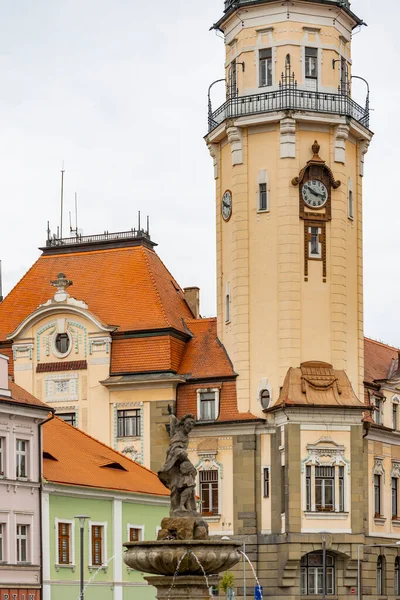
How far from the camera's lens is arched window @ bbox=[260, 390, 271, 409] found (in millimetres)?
79500

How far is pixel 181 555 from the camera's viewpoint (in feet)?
127

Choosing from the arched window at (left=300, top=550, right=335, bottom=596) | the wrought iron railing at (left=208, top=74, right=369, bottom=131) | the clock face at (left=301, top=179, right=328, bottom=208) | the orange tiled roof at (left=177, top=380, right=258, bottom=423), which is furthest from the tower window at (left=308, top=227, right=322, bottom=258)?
the arched window at (left=300, top=550, right=335, bottom=596)

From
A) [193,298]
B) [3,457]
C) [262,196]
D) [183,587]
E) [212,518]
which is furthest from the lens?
[193,298]

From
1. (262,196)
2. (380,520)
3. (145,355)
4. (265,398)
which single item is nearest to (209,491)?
(265,398)

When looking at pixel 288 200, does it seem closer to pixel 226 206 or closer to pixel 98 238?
pixel 226 206

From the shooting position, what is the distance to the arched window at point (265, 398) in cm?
7950

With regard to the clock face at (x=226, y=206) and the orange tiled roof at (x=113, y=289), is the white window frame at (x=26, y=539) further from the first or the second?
the clock face at (x=226, y=206)

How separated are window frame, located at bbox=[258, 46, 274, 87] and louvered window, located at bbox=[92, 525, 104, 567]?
27.6 meters

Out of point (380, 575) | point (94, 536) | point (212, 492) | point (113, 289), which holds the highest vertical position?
point (113, 289)

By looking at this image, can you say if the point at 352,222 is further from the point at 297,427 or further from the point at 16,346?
the point at 16,346

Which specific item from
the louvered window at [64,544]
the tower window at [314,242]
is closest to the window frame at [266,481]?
the tower window at [314,242]

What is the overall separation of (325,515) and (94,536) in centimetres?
1689

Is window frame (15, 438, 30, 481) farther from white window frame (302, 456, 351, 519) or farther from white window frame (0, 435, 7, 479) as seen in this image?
white window frame (302, 456, 351, 519)

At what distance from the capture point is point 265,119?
265 ft
